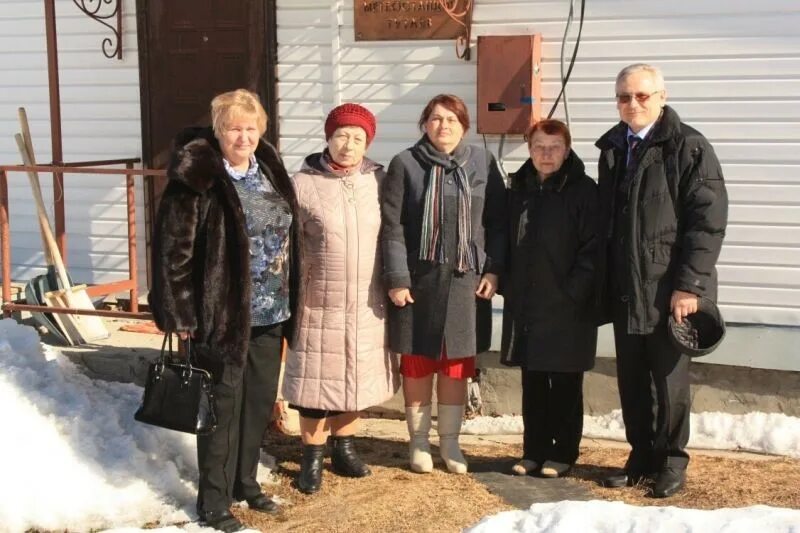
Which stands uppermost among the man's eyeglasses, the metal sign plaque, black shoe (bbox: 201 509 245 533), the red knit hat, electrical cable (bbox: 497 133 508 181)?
the metal sign plaque

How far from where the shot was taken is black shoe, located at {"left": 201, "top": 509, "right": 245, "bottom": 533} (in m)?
4.39

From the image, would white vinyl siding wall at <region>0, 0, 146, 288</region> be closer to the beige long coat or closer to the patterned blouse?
the beige long coat

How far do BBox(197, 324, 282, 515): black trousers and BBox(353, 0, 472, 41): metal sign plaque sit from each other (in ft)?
8.31

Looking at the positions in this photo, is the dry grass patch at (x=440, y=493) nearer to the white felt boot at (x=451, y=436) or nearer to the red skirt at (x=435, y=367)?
the white felt boot at (x=451, y=436)

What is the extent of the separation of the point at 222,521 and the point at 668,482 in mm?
1921

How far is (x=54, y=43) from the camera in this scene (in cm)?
630

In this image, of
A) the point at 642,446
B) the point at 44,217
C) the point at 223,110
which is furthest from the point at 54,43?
the point at 642,446

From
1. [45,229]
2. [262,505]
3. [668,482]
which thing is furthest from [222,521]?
[45,229]

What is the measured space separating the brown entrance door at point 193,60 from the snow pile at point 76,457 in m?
2.01

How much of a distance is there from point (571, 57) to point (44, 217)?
3.37 m

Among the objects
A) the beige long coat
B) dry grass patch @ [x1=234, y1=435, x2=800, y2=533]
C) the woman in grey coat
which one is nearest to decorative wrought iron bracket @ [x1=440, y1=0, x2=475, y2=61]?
the woman in grey coat

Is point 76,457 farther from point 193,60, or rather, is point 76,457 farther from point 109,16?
point 109,16

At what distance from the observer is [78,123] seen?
734 cm

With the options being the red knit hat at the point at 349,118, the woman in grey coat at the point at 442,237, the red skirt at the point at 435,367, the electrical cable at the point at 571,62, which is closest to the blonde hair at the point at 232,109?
the red knit hat at the point at 349,118
